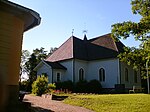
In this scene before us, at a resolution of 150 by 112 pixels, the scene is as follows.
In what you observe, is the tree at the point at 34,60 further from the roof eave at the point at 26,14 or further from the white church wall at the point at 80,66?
the roof eave at the point at 26,14

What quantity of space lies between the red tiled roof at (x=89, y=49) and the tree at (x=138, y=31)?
31.8ft

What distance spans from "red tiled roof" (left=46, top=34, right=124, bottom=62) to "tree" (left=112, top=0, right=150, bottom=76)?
31.8 ft

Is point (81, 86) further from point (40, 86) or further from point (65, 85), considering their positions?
point (40, 86)

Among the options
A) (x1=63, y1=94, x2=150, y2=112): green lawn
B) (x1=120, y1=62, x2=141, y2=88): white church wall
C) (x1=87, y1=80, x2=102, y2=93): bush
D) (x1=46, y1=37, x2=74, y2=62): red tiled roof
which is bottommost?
(x1=63, y1=94, x2=150, y2=112): green lawn

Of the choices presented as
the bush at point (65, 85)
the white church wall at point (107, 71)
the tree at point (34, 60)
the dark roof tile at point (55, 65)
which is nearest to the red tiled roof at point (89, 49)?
the white church wall at point (107, 71)

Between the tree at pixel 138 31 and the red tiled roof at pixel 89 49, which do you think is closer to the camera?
the tree at pixel 138 31

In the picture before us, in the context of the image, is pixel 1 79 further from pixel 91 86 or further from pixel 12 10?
pixel 91 86

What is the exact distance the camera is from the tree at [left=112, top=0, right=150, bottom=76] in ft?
70.1

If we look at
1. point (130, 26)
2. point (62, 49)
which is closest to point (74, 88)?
point (62, 49)

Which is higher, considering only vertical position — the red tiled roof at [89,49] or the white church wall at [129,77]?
the red tiled roof at [89,49]

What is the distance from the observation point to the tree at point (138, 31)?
21.4m

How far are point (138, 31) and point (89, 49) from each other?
686 inches

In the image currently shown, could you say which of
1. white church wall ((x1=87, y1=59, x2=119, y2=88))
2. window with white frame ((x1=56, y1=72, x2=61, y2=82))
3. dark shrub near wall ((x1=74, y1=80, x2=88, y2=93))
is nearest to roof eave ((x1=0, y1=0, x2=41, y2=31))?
dark shrub near wall ((x1=74, y1=80, x2=88, y2=93))

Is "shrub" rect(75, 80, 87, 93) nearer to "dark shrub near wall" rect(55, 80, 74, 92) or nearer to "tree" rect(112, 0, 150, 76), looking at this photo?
"dark shrub near wall" rect(55, 80, 74, 92)
